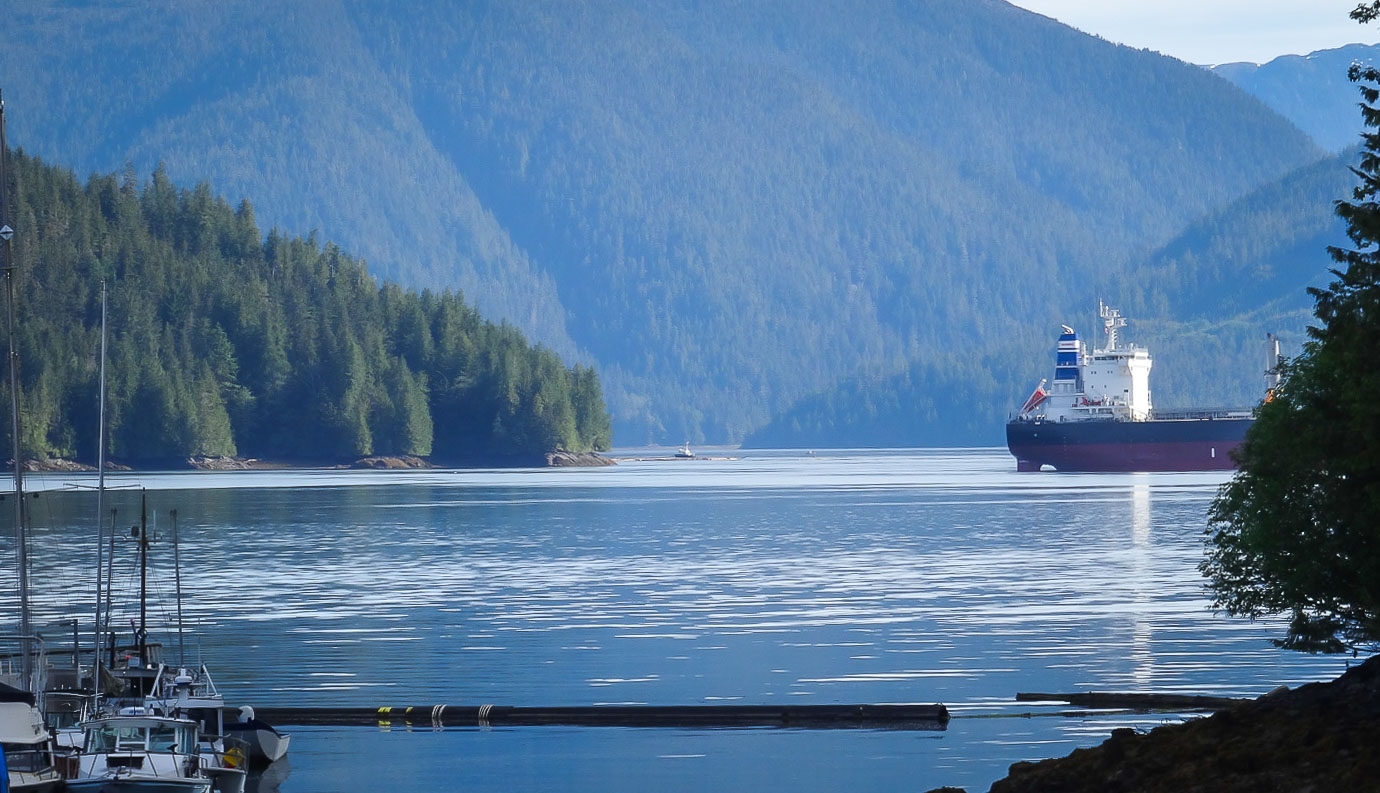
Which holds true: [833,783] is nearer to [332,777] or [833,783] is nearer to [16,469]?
[332,777]

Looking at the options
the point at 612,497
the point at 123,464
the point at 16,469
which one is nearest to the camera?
the point at 16,469

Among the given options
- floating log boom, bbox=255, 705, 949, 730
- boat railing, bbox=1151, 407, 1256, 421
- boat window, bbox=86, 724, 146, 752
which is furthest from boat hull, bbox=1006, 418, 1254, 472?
boat window, bbox=86, 724, 146, 752

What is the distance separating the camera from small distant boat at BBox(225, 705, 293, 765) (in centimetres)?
2845

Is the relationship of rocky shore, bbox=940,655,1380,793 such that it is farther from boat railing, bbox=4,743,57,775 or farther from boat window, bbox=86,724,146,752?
boat railing, bbox=4,743,57,775

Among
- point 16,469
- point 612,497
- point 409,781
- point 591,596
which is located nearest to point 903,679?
point 409,781

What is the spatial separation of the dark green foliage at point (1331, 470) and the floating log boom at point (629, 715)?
5751 millimetres

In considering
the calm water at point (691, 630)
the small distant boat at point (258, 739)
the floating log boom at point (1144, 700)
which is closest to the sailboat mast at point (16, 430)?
the small distant boat at point (258, 739)

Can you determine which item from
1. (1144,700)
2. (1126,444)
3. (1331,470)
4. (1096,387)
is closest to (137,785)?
(1144,700)

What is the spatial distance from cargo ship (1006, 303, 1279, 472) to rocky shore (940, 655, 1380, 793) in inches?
4983

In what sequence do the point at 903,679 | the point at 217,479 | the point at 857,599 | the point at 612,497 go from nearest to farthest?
the point at 903,679 → the point at 857,599 → the point at 612,497 → the point at 217,479

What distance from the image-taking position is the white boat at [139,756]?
82.3 feet

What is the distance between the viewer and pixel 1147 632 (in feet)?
136

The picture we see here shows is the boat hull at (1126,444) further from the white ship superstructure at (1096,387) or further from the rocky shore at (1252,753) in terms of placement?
the rocky shore at (1252,753)

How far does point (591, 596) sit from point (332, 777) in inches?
990
